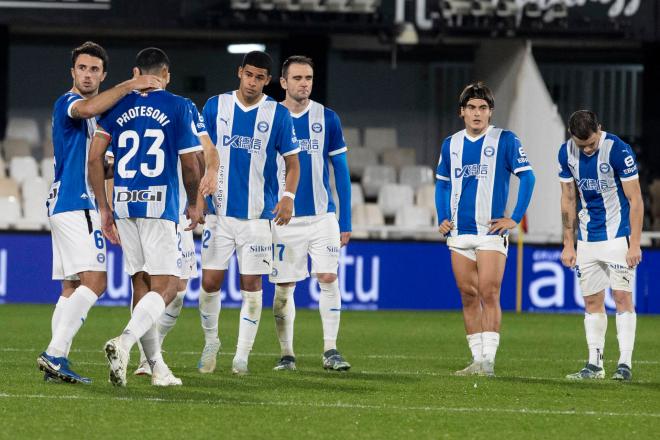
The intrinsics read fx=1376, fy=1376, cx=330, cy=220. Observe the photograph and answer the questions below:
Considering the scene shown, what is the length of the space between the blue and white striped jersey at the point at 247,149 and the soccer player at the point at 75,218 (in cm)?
118

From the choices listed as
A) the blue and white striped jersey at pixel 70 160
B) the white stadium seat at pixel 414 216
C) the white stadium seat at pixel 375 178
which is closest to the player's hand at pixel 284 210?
the blue and white striped jersey at pixel 70 160

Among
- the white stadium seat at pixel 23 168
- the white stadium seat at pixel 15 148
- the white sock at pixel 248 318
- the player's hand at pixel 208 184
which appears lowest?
the white sock at pixel 248 318

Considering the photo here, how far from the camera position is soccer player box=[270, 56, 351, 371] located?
31.8ft

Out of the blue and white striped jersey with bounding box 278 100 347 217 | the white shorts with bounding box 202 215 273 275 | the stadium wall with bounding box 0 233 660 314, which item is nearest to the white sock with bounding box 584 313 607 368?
the blue and white striped jersey with bounding box 278 100 347 217

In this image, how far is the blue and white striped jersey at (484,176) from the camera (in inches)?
367

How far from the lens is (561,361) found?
10.9m

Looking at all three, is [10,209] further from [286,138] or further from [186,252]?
[186,252]

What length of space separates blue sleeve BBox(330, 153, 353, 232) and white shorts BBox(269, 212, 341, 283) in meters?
0.12

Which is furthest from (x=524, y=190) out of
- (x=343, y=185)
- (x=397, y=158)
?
(x=397, y=158)

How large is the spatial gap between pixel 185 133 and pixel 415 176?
15.1 m

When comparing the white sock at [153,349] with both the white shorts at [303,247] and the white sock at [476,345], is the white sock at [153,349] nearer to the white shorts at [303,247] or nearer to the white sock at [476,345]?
the white shorts at [303,247]

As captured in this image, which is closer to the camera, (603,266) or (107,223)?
(107,223)

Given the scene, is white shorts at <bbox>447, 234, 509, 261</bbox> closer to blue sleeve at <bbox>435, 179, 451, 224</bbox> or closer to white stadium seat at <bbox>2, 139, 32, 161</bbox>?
blue sleeve at <bbox>435, 179, 451, 224</bbox>

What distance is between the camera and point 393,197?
2198 centimetres
